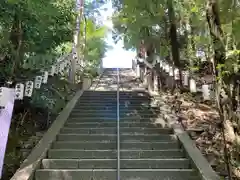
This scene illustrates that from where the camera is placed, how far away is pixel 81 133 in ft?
25.2

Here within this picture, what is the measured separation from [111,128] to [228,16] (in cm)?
367

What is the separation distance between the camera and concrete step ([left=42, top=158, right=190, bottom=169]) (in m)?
6.02

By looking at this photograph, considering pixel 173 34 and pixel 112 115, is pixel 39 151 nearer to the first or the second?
pixel 112 115

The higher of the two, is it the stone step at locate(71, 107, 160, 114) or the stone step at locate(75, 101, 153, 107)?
the stone step at locate(75, 101, 153, 107)

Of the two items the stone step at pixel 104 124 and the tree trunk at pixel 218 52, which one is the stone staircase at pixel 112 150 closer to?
the stone step at pixel 104 124

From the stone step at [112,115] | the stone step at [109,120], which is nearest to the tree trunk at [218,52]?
the stone step at [109,120]

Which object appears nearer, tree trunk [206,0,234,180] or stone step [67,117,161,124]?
tree trunk [206,0,234,180]

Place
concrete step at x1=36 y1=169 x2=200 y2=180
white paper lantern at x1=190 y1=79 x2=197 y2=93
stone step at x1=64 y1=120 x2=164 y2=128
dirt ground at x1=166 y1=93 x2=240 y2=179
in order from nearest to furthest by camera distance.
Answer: concrete step at x1=36 y1=169 x2=200 y2=180 → dirt ground at x1=166 y1=93 x2=240 y2=179 → stone step at x1=64 y1=120 x2=164 y2=128 → white paper lantern at x1=190 y1=79 x2=197 y2=93

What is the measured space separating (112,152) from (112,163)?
19.2 inches

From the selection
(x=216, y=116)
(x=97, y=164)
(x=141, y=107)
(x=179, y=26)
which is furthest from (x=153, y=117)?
(x=179, y=26)

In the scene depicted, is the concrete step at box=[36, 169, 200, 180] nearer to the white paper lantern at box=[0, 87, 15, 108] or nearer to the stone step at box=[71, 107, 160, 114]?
the white paper lantern at box=[0, 87, 15, 108]

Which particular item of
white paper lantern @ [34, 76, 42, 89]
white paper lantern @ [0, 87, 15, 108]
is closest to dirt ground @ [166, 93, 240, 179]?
white paper lantern @ [34, 76, 42, 89]

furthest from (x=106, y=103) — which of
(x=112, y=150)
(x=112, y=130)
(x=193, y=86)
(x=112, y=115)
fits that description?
(x=112, y=150)

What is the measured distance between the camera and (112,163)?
6.09 m
